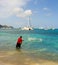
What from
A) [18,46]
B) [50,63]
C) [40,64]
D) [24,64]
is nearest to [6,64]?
[24,64]

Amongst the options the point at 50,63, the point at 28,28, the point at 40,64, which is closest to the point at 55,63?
the point at 50,63

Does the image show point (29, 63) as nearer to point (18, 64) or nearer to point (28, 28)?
point (18, 64)

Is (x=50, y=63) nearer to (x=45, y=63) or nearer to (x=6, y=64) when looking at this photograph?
(x=45, y=63)

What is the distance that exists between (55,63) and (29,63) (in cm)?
218

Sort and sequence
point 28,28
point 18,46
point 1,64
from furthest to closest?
point 28,28 < point 18,46 < point 1,64

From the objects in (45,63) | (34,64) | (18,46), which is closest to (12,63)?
(34,64)

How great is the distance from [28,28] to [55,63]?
560 ft

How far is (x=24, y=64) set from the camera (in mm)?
14977

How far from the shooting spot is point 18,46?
24.9 meters

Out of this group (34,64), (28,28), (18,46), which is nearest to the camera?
(34,64)

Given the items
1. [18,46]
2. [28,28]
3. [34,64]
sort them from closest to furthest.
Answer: [34,64], [18,46], [28,28]

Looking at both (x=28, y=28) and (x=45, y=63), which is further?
(x=28, y=28)

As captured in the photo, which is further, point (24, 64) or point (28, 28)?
point (28, 28)

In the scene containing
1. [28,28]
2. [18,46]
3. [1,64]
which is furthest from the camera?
[28,28]
